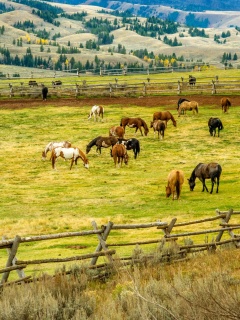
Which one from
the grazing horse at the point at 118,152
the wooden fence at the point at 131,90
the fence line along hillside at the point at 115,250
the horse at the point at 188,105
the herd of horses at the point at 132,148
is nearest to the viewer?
the fence line along hillside at the point at 115,250

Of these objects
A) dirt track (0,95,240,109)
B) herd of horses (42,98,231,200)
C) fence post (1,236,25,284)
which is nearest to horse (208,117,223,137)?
herd of horses (42,98,231,200)

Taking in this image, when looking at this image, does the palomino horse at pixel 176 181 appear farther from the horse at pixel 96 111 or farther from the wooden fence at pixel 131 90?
the wooden fence at pixel 131 90

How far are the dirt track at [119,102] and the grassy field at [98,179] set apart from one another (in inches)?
133

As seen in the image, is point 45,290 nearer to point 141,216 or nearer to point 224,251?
point 224,251

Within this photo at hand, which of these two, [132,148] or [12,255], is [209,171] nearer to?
[132,148]

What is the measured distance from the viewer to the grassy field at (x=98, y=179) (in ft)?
73.5

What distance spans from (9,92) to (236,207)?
4362 cm

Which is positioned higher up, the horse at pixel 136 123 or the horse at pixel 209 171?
the horse at pixel 209 171

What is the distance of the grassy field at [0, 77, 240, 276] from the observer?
22.4 meters

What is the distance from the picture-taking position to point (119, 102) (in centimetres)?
5675

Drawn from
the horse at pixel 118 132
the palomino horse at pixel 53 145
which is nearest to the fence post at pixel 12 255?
the palomino horse at pixel 53 145

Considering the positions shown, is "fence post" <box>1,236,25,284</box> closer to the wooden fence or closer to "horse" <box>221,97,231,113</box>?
"horse" <box>221,97,231,113</box>

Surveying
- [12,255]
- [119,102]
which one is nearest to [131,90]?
[119,102]

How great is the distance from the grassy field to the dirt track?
3.39 metres
